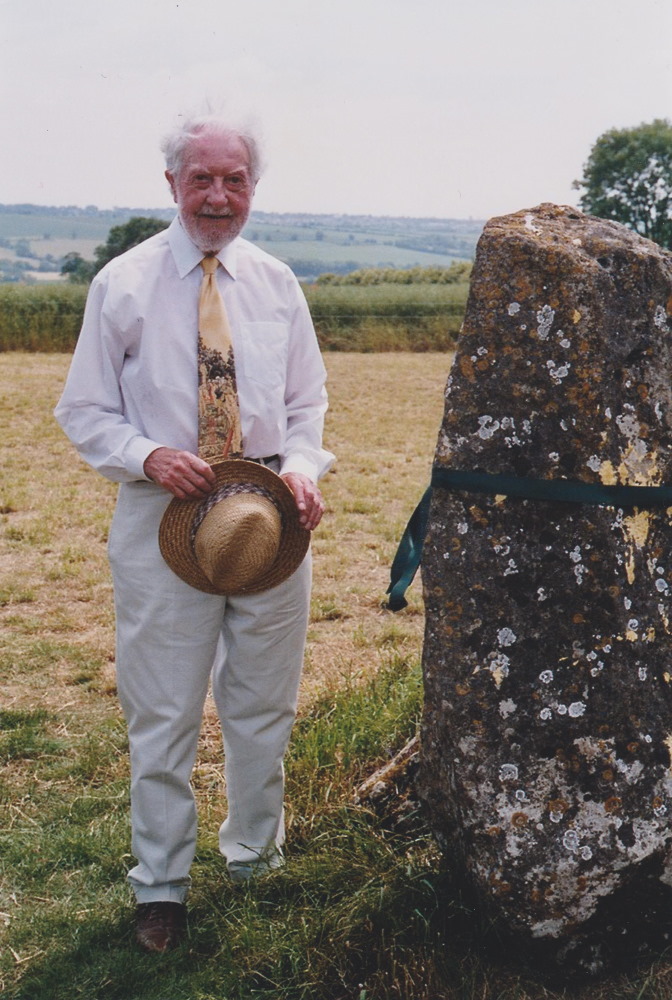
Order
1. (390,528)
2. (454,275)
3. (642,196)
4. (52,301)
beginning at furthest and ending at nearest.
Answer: (642,196) < (454,275) < (52,301) < (390,528)

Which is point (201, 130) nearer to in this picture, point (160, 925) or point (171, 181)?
point (171, 181)

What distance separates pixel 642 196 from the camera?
45.0 m

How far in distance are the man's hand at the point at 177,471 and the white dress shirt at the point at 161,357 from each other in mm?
33

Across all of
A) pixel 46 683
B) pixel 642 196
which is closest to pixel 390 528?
pixel 46 683

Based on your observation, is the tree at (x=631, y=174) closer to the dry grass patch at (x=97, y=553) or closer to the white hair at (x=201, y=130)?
the dry grass patch at (x=97, y=553)

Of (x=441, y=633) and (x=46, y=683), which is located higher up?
(x=441, y=633)

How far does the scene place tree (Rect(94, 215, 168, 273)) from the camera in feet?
84.4

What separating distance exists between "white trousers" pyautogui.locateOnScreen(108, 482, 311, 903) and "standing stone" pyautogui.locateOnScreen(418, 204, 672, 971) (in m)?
0.69

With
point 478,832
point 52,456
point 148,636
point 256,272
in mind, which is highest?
point 256,272

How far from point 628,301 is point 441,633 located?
1079 mm

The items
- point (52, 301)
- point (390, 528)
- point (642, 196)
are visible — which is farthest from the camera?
point (642, 196)

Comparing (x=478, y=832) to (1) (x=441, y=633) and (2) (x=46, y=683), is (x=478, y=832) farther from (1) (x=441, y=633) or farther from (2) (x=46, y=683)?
(2) (x=46, y=683)

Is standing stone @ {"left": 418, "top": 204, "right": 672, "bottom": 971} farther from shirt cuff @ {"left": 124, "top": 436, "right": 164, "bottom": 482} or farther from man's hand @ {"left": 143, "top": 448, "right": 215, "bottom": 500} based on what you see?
shirt cuff @ {"left": 124, "top": 436, "right": 164, "bottom": 482}

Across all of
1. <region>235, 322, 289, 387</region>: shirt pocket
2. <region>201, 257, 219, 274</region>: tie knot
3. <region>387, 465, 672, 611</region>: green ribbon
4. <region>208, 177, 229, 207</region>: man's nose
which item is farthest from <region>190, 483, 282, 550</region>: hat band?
<region>208, 177, 229, 207</region>: man's nose
